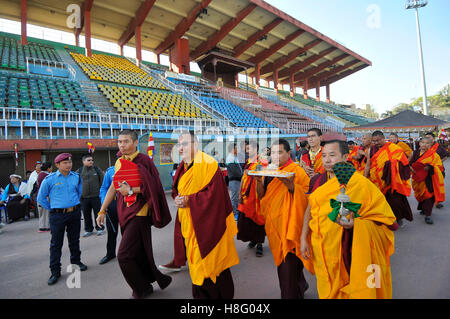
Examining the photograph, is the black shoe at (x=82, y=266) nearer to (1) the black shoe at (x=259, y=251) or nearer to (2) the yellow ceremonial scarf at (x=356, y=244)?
(1) the black shoe at (x=259, y=251)

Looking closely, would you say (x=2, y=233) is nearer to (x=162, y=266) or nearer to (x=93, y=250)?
(x=93, y=250)

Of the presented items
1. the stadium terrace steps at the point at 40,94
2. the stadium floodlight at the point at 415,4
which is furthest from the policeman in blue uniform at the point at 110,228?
the stadium floodlight at the point at 415,4

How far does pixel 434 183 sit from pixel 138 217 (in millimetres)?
5527

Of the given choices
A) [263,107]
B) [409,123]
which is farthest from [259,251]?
[263,107]

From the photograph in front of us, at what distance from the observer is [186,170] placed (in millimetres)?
2352

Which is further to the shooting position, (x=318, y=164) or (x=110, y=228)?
(x=110, y=228)

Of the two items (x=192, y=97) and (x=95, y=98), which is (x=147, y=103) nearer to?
(x=95, y=98)

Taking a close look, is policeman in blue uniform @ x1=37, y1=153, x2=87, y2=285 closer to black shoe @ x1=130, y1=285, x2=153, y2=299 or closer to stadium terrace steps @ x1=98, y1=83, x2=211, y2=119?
black shoe @ x1=130, y1=285, x2=153, y2=299

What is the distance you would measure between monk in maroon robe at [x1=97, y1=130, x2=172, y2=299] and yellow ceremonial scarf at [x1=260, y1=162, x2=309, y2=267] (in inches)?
43.6

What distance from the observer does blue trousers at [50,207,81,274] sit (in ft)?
9.20

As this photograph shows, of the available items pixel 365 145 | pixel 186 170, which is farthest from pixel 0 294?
pixel 365 145

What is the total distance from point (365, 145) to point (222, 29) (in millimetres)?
21792

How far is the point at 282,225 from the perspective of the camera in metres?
2.27

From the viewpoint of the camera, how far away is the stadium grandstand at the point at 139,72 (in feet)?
27.0
